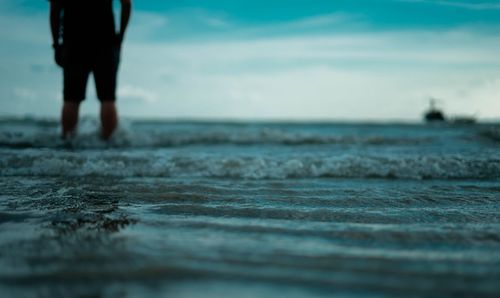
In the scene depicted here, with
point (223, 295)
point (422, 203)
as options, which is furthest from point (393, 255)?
point (422, 203)

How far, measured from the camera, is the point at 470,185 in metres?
3.06

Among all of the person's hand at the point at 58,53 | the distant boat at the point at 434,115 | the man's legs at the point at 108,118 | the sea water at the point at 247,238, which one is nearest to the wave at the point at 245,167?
the sea water at the point at 247,238

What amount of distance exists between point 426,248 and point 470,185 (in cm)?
206

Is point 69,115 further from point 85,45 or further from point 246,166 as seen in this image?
point 246,166

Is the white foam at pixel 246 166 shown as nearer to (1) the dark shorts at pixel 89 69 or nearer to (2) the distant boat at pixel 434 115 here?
(1) the dark shorts at pixel 89 69

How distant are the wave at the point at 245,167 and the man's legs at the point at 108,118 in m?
0.82

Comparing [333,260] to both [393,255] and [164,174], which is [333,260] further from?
[164,174]

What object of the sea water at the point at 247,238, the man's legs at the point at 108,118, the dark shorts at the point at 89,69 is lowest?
the sea water at the point at 247,238

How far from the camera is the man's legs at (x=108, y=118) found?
15.2 ft

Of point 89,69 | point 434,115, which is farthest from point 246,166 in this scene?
point 434,115

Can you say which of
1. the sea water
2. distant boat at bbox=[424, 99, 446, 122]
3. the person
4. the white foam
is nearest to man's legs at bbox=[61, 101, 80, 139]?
the person

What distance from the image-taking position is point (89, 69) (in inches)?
177

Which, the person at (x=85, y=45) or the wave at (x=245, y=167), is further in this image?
the person at (x=85, y=45)

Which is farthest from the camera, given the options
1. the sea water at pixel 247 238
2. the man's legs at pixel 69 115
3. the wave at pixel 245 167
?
the man's legs at pixel 69 115
